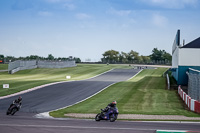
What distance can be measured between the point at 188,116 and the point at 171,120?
212 centimetres

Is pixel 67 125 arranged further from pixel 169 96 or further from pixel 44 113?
pixel 169 96

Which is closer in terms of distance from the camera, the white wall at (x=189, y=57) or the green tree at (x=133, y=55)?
the white wall at (x=189, y=57)

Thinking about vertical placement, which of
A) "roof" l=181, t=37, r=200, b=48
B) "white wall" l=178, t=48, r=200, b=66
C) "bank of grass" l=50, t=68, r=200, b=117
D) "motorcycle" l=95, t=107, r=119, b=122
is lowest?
"bank of grass" l=50, t=68, r=200, b=117

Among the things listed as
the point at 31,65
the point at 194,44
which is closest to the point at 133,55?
the point at 31,65

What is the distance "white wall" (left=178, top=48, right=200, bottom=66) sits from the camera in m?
41.1

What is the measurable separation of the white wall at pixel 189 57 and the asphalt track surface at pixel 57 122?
36.1 ft

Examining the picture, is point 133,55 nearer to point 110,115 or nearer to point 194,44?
point 194,44

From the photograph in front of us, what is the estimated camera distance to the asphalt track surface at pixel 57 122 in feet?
53.9

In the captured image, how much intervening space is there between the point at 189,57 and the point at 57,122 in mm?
26182

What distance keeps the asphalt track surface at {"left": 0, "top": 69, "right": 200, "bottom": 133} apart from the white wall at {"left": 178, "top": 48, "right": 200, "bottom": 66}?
11.0 metres

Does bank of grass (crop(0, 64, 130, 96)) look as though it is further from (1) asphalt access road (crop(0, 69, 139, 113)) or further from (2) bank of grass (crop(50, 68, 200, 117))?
(2) bank of grass (crop(50, 68, 200, 117))

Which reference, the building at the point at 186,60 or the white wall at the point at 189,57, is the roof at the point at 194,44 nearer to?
the building at the point at 186,60

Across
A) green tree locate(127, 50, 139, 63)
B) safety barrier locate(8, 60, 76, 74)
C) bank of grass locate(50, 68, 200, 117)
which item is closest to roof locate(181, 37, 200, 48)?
bank of grass locate(50, 68, 200, 117)

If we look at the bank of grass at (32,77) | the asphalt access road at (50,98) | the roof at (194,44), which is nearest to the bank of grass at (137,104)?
the asphalt access road at (50,98)
